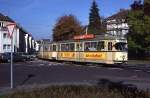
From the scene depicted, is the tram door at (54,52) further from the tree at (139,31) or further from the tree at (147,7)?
the tree at (147,7)

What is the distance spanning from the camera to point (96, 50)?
44.8 metres

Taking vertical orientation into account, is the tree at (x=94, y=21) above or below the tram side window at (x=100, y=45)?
above

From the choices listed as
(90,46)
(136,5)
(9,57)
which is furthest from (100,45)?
(136,5)

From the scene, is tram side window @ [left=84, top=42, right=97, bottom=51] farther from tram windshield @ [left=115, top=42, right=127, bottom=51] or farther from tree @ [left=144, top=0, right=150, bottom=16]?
tree @ [left=144, top=0, right=150, bottom=16]

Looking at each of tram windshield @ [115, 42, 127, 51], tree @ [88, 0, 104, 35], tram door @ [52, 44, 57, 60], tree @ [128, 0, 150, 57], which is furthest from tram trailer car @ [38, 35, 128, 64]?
tree @ [88, 0, 104, 35]

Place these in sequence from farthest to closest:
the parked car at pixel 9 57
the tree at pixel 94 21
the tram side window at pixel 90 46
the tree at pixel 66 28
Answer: the tree at pixel 66 28, the tree at pixel 94 21, the parked car at pixel 9 57, the tram side window at pixel 90 46

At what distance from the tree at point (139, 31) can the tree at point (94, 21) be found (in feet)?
114

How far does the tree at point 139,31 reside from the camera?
237 feet

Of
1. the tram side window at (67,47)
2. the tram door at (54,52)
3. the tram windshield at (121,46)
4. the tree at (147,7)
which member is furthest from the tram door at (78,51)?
the tree at (147,7)

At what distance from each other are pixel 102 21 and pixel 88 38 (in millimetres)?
77864

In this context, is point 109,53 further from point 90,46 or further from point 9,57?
point 9,57

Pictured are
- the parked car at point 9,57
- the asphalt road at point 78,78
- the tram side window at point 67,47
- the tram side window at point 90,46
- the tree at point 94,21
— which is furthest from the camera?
the tree at point 94,21

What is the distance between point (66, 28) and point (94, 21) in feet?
30.1

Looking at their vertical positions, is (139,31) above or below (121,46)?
above
